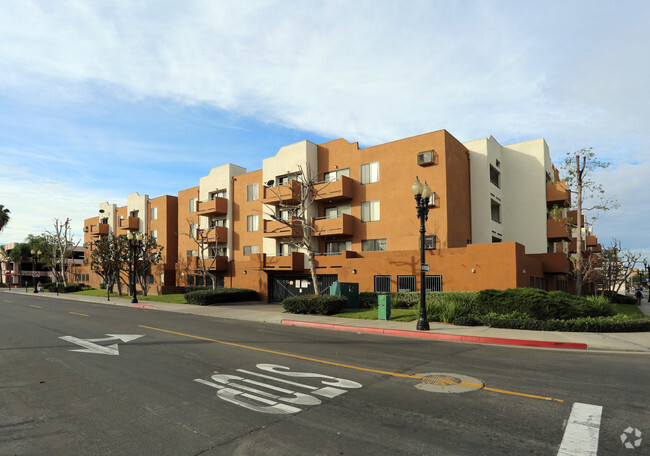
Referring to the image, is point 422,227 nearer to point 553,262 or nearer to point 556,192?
point 553,262

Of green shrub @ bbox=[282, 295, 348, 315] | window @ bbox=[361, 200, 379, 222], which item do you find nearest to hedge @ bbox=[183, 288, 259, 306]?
green shrub @ bbox=[282, 295, 348, 315]

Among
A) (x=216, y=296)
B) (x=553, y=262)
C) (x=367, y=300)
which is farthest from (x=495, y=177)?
(x=216, y=296)

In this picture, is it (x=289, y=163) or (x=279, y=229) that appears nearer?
(x=279, y=229)

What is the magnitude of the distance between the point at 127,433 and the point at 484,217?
94.1ft

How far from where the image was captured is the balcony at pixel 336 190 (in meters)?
30.1

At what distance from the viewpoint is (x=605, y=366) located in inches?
355

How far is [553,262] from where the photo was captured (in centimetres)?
2847

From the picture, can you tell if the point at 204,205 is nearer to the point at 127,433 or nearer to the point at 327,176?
the point at 327,176

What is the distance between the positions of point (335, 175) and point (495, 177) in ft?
43.7

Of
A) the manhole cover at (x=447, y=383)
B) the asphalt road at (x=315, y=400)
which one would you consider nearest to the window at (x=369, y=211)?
the asphalt road at (x=315, y=400)

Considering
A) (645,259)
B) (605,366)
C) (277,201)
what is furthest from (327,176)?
(645,259)

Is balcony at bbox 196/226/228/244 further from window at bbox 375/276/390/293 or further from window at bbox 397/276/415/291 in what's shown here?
window at bbox 397/276/415/291

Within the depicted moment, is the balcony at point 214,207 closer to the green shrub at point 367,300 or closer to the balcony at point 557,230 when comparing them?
the green shrub at point 367,300

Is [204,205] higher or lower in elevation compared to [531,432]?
higher
